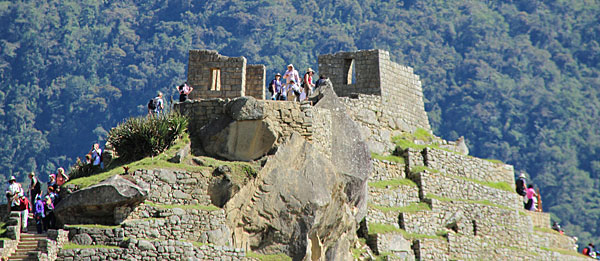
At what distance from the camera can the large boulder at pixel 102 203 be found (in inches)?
1297

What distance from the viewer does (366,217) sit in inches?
1662

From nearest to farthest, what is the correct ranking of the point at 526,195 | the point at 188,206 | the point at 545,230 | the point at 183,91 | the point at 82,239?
the point at 82,239
the point at 188,206
the point at 183,91
the point at 545,230
the point at 526,195

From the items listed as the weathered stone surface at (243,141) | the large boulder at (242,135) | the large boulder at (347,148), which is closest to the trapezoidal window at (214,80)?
the large boulder at (347,148)

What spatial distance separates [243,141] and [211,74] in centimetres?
585

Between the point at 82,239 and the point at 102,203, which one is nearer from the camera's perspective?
the point at 82,239

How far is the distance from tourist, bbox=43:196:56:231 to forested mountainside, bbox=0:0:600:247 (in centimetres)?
6812

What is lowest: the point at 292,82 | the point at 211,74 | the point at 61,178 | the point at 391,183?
the point at 61,178

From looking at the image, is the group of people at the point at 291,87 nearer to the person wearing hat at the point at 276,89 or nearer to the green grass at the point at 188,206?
the person wearing hat at the point at 276,89

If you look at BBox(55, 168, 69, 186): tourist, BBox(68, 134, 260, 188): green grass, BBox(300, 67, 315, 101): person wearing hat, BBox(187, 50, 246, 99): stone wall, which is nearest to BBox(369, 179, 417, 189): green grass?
BBox(300, 67, 315, 101): person wearing hat

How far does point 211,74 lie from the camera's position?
4122 centimetres

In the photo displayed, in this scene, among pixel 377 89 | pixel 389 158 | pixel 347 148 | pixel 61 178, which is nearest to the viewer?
pixel 61 178

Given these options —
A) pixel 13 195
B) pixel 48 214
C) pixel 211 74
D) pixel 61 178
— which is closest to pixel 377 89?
pixel 211 74

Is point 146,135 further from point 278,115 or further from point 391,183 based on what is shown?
point 391,183

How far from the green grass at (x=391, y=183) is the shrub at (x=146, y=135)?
402 inches
